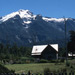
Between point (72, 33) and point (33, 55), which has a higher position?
point (72, 33)

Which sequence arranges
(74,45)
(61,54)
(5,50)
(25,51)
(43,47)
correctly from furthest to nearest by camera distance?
1. (61,54)
2. (25,51)
3. (5,50)
4. (43,47)
5. (74,45)

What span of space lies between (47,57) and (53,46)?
228 inches

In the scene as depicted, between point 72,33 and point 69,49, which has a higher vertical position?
point 72,33

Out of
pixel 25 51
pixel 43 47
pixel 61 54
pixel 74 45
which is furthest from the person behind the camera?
pixel 61 54

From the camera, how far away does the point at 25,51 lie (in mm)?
131625

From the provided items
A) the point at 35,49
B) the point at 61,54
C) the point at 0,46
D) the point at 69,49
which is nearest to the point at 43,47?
the point at 35,49

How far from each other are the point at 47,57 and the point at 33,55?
28.2 feet

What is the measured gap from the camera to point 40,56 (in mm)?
101562

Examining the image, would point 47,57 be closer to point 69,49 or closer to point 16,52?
point 69,49

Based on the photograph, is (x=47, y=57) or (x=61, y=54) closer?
(x=47, y=57)

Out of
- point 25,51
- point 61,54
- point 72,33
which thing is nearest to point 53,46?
point 72,33

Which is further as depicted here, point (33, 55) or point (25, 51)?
point (25, 51)

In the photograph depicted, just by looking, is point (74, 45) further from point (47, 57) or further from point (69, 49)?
point (47, 57)

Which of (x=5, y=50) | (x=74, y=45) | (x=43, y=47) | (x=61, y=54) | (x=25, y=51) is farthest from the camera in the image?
(x=61, y=54)
